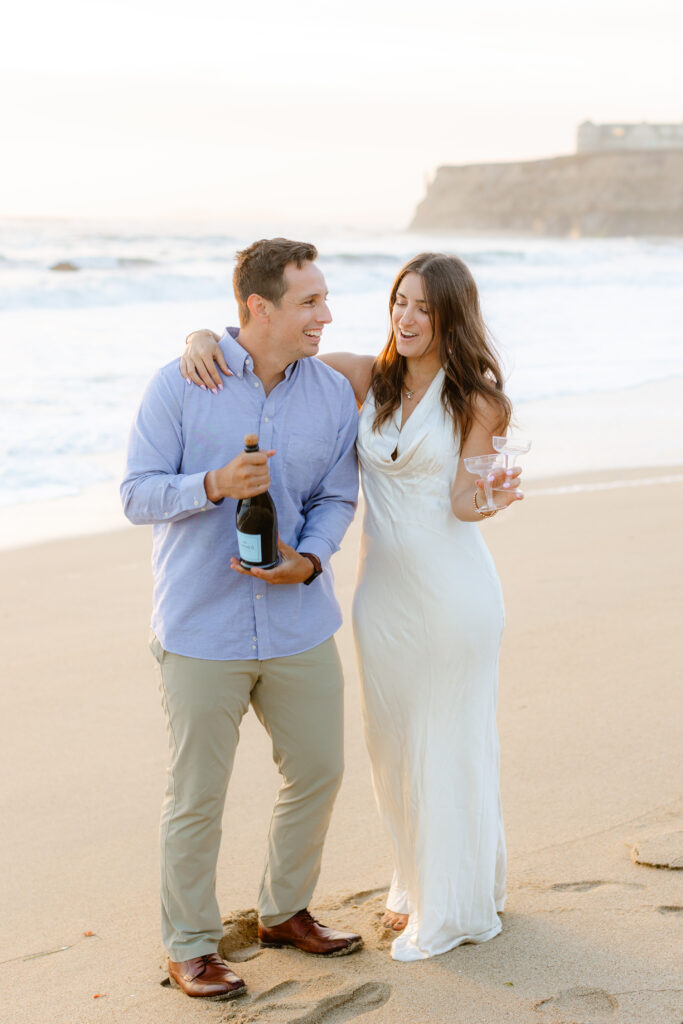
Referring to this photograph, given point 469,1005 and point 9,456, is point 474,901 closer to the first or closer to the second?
point 469,1005

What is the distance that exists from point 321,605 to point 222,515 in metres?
0.43

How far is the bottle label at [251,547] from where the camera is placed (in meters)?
3.06

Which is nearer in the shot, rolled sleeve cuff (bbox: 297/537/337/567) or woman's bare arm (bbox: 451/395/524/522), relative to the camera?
rolled sleeve cuff (bbox: 297/537/337/567)

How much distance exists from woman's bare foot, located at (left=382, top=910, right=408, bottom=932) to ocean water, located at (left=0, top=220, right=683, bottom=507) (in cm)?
194

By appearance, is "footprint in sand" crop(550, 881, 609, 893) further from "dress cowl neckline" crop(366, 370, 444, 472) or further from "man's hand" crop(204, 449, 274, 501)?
"man's hand" crop(204, 449, 274, 501)

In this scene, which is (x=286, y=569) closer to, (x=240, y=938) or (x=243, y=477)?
(x=243, y=477)

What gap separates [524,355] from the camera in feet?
54.1

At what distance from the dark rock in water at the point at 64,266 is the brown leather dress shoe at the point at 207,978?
26.7 metres

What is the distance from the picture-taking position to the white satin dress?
3375mm

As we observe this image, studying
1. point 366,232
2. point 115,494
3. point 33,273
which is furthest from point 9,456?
point 366,232

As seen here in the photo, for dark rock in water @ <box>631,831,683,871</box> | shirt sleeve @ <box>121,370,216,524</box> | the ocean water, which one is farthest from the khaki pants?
the ocean water

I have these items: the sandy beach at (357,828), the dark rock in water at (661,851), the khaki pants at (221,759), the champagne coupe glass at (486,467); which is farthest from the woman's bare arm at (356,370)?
the dark rock in water at (661,851)

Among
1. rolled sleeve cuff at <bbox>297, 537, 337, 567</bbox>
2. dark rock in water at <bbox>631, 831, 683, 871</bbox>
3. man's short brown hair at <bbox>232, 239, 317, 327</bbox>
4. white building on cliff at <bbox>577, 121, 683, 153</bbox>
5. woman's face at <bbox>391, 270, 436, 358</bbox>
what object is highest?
white building on cliff at <bbox>577, 121, 683, 153</bbox>

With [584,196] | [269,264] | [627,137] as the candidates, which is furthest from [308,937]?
[627,137]
